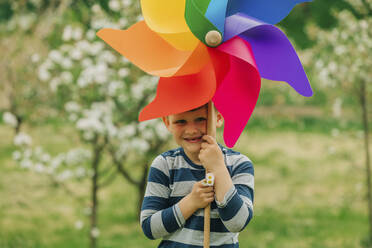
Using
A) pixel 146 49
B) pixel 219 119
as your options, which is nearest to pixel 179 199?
pixel 219 119

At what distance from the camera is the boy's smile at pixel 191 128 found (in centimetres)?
192

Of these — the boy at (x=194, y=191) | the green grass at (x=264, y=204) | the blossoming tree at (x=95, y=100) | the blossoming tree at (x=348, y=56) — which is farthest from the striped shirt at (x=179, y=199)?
the blossoming tree at (x=348, y=56)

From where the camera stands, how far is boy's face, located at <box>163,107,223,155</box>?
1919 millimetres

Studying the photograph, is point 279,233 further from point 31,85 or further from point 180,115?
point 180,115

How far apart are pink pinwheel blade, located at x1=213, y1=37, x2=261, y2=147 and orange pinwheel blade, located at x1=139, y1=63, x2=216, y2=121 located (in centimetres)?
10

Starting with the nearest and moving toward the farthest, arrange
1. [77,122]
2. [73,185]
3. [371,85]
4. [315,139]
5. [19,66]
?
[77,122] < [371,85] < [19,66] < [73,185] < [315,139]

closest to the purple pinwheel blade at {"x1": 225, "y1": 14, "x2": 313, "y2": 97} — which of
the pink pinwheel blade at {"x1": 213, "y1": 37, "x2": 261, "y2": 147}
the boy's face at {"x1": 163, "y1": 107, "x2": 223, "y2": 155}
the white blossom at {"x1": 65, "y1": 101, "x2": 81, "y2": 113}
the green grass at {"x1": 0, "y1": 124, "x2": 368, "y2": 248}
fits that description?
the pink pinwheel blade at {"x1": 213, "y1": 37, "x2": 261, "y2": 147}

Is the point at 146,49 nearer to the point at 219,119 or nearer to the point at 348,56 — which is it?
the point at 219,119

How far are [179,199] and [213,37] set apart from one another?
0.60 m

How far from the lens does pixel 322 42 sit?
5316 millimetres

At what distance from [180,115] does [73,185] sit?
19.5 feet

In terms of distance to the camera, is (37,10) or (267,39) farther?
(37,10)

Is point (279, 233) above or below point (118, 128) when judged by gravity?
below

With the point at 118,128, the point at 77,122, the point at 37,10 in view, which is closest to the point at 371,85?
the point at 118,128
